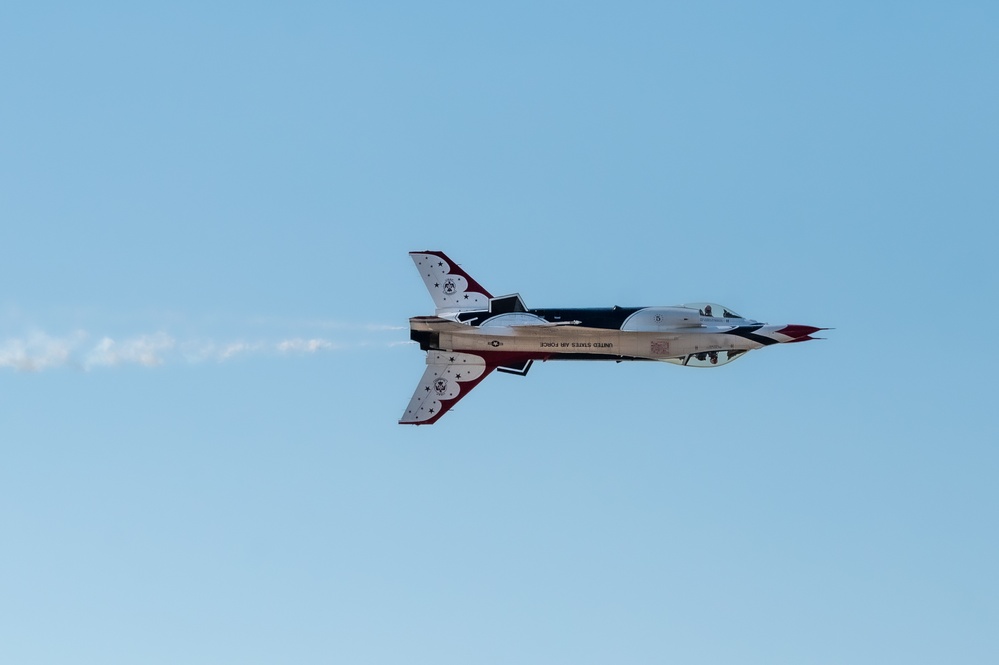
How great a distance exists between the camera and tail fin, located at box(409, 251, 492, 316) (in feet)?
281

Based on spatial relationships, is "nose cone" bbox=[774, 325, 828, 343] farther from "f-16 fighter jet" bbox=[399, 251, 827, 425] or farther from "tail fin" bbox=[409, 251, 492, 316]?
"tail fin" bbox=[409, 251, 492, 316]

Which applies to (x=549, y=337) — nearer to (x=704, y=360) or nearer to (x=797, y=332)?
(x=704, y=360)

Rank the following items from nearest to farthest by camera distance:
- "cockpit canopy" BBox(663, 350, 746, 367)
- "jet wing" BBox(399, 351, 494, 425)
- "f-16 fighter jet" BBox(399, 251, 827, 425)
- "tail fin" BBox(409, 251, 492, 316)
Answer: "f-16 fighter jet" BBox(399, 251, 827, 425) → "cockpit canopy" BBox(663, 350, 746, 367) → "jet wing" BBox(399, 351, 494, 425) → "tail fin" BBox(409, 251, 492, 316)

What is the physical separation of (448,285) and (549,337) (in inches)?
224

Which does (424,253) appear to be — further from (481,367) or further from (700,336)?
(700,336)

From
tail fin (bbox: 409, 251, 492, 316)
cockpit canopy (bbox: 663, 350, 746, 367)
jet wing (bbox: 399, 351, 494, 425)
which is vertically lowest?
jet wing (bbox: 399, 351, 494, 425)

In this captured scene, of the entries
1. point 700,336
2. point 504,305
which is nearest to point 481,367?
point 504,305

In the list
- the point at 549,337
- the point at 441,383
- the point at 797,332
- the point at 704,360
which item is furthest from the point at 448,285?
the point at 797,332

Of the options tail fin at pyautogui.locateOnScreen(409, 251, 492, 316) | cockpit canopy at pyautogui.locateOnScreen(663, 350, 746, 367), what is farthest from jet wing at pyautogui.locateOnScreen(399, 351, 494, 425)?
cockpit canopy at pyautogui.locateOnScreen(663, 350, 746, 367)

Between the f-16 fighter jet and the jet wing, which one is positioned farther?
the jet wing

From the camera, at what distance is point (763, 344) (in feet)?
277

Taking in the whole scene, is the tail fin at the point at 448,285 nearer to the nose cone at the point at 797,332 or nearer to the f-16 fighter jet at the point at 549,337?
the f-16 fighter jet at the point at 549,337

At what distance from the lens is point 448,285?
86.0 meters

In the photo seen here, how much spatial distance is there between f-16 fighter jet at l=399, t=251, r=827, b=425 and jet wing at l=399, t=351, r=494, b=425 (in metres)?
0.04
